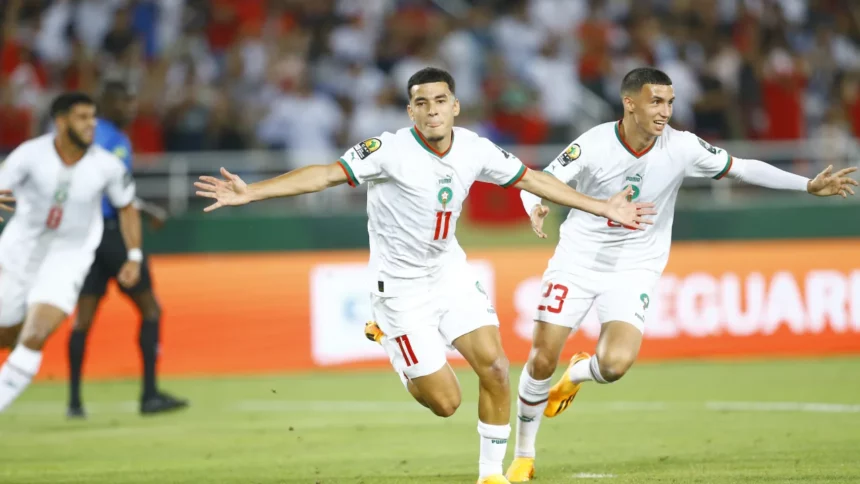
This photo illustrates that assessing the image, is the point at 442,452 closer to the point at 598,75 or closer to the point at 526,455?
the point at 526,455

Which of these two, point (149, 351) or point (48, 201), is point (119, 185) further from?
point (149, 351)

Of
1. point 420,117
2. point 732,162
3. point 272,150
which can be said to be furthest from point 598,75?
point 420,117

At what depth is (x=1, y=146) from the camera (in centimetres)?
1650

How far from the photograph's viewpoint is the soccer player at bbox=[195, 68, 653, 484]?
743 cm

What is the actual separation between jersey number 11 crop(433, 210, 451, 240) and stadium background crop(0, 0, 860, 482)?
323 centimetres

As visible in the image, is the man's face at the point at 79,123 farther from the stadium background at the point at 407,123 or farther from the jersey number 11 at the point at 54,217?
the stadium background at the point at 407,123

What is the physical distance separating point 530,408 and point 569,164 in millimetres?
1623

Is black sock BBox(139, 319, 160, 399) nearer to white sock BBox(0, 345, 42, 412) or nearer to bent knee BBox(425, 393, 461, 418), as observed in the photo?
white sock BBox(0, 345, 42, 412)

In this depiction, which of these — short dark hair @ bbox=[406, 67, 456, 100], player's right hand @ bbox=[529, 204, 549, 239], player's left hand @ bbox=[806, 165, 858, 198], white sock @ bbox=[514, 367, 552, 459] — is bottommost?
white sock @ bbox=[514, 367, 552, 459]

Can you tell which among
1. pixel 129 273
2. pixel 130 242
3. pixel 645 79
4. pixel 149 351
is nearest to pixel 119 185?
Answer: pixel 130 242

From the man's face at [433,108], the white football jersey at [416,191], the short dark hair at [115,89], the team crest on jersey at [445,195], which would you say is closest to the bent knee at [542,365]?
the white football jersey at [416,191]

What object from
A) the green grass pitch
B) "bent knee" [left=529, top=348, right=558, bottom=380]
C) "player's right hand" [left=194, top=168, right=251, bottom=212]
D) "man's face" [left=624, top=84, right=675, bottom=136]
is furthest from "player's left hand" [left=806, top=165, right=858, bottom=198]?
"player's right hand" [left=194, top=168, right=251, bottom=212]

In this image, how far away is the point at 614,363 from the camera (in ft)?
26.6

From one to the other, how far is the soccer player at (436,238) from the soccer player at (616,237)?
662 millimetres
